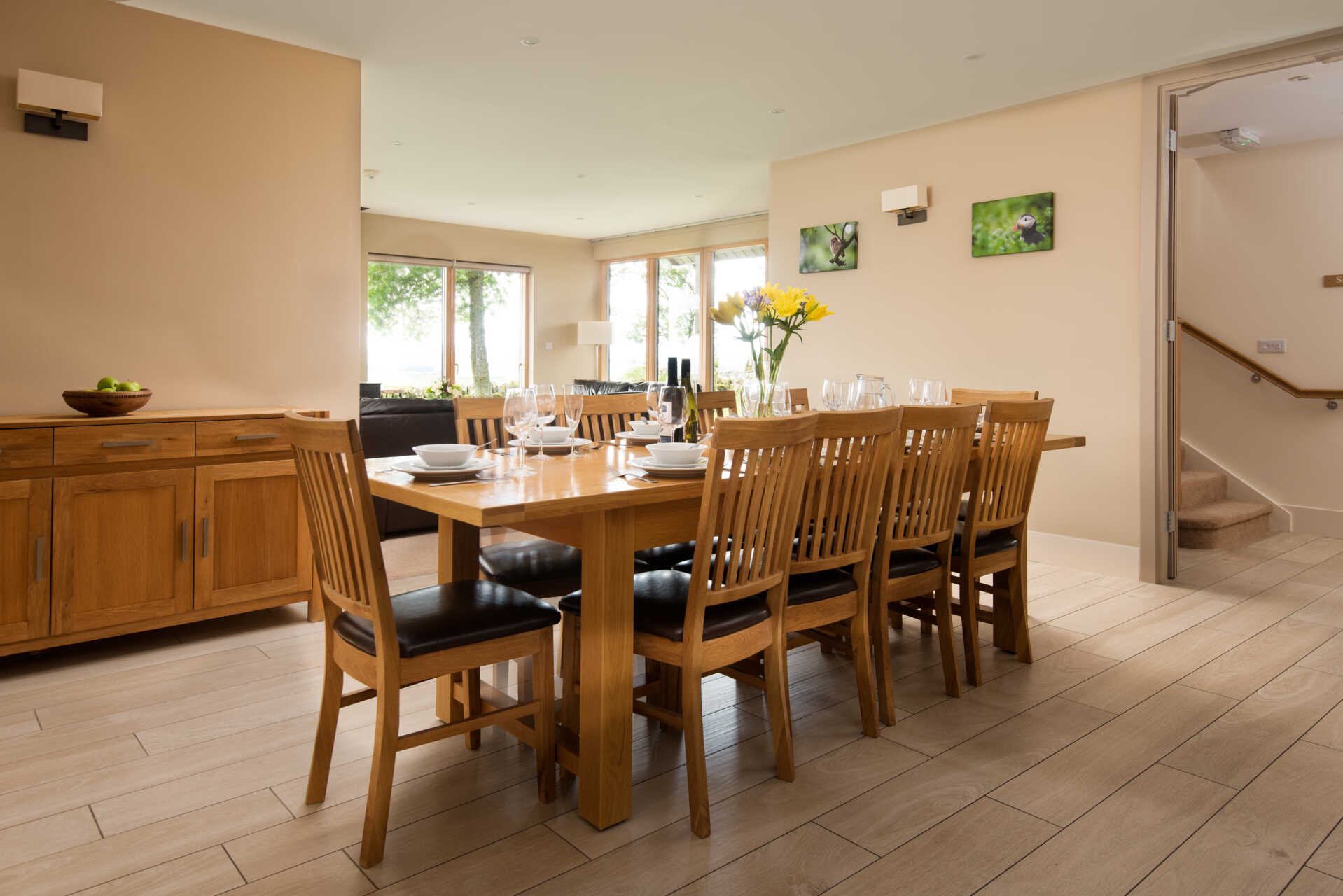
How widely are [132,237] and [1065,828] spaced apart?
384 centimetres

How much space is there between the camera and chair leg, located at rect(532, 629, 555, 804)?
6.49ft

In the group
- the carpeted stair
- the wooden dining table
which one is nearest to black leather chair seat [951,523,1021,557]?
the wooden dining table

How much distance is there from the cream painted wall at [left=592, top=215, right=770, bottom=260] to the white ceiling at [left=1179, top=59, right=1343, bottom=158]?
3.63m

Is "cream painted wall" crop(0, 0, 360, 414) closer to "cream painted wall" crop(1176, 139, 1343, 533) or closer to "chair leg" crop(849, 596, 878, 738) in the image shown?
"chair leg" crop(849, 596, 878, 738)

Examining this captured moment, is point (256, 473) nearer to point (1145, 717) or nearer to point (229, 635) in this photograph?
point (229, 635)

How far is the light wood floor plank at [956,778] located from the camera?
192 cm

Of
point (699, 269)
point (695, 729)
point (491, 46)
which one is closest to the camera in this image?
point (695, 729)

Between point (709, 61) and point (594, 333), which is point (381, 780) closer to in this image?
point (709, 61)

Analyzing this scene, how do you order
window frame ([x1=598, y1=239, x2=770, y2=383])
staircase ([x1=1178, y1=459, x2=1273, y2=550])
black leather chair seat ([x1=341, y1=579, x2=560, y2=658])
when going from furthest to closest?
window frame ([x1=598, y1=239, x2=770, y2=383])
staircase ([x1=1178, y1=459, x2=1273, y2=550])
black leather chair seat ([x1=341, y1=579, x2=560, y2=658])

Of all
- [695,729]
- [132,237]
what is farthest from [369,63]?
[695,729]

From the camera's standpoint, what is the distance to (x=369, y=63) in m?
4.18

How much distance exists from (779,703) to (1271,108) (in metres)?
5.02

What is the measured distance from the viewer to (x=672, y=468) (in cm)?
209

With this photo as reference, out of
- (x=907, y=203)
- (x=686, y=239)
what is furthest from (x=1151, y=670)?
(x=686, y=239)
